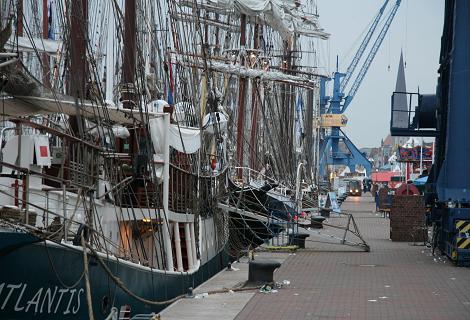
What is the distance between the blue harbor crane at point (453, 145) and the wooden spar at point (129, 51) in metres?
8.34

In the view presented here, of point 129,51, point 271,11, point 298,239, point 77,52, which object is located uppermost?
point 271,11

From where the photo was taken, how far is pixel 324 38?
6725 centimetres

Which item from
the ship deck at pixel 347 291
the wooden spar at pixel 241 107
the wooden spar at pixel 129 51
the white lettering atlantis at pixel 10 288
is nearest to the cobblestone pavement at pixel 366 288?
the ship deck at pixel 347 291

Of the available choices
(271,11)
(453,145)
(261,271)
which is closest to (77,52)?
(261,271)

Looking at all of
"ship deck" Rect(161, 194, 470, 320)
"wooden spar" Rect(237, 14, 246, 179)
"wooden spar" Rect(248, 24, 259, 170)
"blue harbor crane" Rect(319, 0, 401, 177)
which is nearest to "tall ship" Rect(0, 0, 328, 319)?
"ship deck" Rect(161, 194, 470, 320)

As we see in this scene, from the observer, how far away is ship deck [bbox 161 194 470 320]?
55.4 feet

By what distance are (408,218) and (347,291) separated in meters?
15.4

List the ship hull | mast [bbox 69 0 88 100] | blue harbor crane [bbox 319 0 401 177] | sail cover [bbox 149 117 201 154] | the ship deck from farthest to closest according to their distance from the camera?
blue harbor crane [bbox 319 0 401 177]
sail cover [bbox 149 117 201 154]
mast [bbox 69 0 88 100]
the ship deck
the ship hull

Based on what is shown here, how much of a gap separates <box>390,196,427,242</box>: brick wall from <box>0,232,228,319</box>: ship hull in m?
18.4

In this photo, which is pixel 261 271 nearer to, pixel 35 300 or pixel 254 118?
pixel 35 300

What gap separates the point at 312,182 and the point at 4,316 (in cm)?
6536

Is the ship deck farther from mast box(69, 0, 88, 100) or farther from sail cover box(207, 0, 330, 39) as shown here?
A: sail cover box(207, 0, 330, 39)

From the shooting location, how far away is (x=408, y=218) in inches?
1373

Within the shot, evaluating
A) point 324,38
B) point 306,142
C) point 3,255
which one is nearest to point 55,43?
point 3,255
